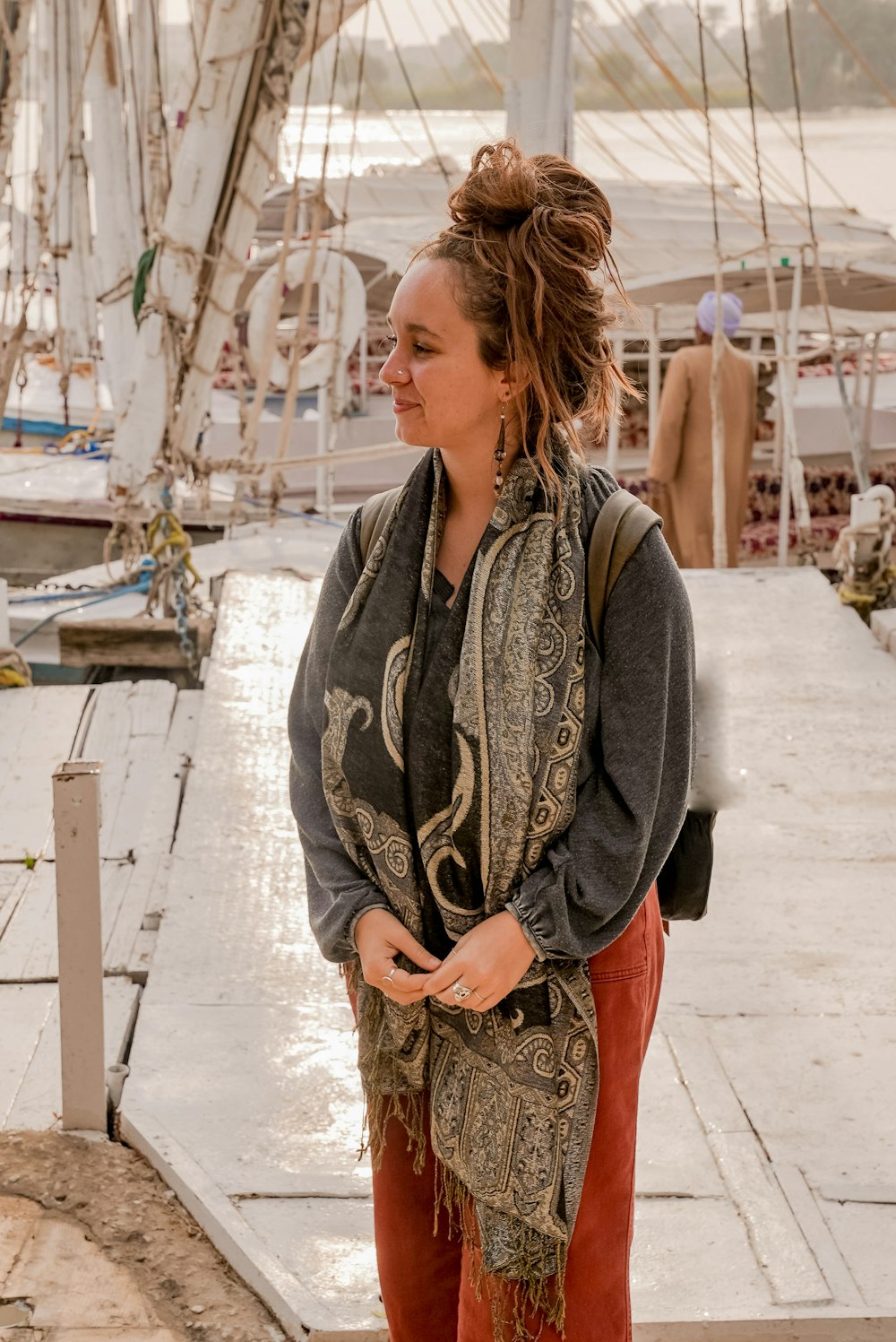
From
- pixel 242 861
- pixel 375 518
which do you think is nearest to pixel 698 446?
pixel 242 861

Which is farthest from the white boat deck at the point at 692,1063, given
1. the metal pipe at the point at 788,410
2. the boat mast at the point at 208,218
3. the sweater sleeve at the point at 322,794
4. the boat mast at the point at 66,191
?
the boat mast at the point at 66,191

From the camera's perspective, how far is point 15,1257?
7.98ft

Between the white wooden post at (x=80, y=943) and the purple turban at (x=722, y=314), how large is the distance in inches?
237

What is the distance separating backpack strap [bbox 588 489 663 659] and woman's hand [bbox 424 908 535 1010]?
330mm

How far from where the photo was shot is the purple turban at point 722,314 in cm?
803

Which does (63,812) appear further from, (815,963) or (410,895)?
(815,963)

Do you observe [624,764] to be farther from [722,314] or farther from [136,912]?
[722,314]

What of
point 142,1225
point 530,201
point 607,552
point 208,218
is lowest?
point 142,1225

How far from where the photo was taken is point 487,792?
1640mm

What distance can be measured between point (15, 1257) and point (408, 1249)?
894mm

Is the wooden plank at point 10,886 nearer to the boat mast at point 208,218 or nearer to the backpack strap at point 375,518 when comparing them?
the backpack strap at point 375,518

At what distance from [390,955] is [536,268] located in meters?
0.79

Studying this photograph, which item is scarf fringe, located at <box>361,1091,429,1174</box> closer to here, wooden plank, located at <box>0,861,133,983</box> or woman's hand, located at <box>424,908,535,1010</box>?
woman's hand, located at <box>424,908,535,1010</box>

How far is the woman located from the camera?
162cm
